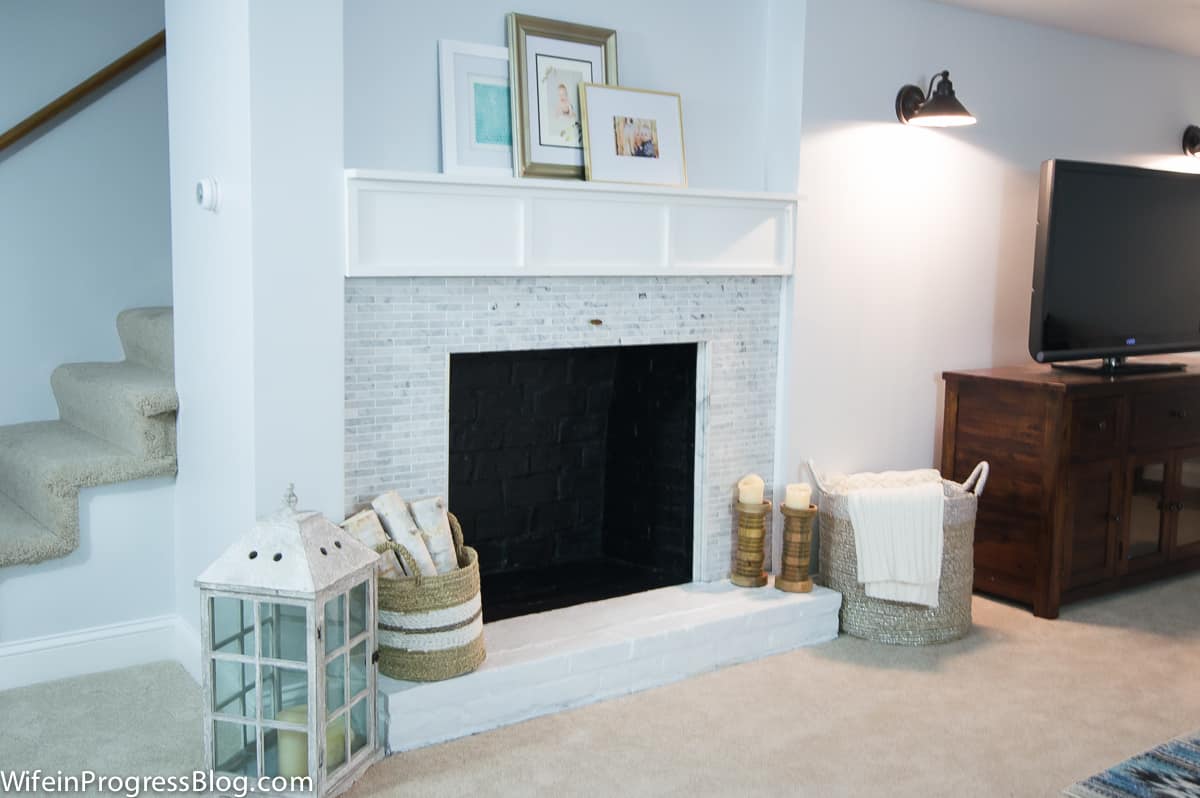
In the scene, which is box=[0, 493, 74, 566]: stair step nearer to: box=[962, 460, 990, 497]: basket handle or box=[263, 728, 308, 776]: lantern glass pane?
box=[263, 728, 308, 776]: lantern glass pane

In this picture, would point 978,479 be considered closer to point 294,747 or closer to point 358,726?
point 358,726

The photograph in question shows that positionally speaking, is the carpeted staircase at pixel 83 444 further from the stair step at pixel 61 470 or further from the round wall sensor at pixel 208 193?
the round wall sensor at pixel 208 193

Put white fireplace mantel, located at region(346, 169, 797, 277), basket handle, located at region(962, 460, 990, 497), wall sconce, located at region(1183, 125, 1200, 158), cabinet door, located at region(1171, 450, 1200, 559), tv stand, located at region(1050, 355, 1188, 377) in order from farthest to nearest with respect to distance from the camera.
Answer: wall sconce, located at region(1183, 125, 1200, 158) → cabinet door, located at region(1171, 450, 1200, 559) → tv stand, located at region(1050, 355, 1188, 377) → basket handle, located at region(962, 460, 990, 497) → white fireplace mantel, located at region(346, 169, 797, 277)

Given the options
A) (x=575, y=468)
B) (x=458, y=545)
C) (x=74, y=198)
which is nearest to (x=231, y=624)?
(x=458, y=545)

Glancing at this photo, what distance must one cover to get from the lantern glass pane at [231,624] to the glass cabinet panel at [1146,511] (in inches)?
114

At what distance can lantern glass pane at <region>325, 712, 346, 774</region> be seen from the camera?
2.29 m

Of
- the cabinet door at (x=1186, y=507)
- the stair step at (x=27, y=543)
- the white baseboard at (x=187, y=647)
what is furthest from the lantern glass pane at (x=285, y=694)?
the cabinet door at (x=1186, y=507)

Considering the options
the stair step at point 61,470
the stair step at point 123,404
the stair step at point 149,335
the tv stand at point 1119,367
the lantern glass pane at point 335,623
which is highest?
the stair step at point 149,335

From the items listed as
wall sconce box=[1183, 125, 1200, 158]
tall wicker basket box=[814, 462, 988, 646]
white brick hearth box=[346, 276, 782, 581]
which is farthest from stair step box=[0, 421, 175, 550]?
wall sconce box=[1183, 125, 1200, 158]

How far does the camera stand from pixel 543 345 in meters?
2.97

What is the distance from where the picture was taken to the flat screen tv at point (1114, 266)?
3623mm

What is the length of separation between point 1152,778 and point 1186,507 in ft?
5.86

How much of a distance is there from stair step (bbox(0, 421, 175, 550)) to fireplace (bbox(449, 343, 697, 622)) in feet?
2.92

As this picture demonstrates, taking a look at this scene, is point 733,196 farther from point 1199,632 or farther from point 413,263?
point 1199,632
